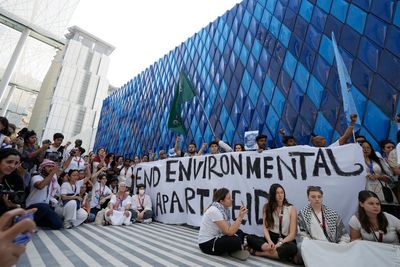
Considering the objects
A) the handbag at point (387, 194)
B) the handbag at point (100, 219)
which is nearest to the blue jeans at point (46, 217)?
the handbag at point (100, 219)

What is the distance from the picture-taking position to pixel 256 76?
1512 centimetres

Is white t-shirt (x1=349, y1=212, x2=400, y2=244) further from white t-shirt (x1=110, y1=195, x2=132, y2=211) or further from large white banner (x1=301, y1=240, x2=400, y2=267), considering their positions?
white t-shirt (x1=110, y1=195, x2=132, y2=211)

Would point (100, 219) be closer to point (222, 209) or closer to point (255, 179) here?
point (222, 209)

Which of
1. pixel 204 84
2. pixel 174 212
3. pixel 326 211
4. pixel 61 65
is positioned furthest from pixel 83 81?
pixel 326 211

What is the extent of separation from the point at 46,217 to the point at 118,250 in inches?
92.5

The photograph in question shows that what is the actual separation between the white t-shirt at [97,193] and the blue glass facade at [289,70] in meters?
9.06

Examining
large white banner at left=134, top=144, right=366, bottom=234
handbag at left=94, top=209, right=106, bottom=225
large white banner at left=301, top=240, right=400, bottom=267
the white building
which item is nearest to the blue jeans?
handbag at left=94, top=209, right=106, bottom=225

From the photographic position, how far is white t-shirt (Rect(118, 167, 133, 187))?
7.98 m

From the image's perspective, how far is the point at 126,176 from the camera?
8.02 metres

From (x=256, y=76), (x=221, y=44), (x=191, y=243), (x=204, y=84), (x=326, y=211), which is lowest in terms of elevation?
(x=191, y=243)

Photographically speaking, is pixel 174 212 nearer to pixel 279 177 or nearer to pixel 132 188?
pixel 132 188

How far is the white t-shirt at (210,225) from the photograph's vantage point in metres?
3.51

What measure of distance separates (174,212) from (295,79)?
990 cm

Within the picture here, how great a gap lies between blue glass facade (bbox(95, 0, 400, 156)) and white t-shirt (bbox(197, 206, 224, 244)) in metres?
8.00
